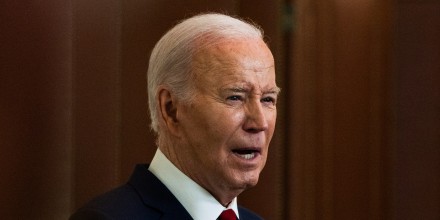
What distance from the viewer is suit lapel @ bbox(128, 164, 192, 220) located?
1742 mm

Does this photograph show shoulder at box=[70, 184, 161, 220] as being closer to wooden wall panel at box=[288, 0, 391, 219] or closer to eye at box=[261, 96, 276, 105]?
eye at box=[261, 96, 276, 105]

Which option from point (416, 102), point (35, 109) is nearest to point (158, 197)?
point (35, 109)

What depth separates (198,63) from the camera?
1736 mm

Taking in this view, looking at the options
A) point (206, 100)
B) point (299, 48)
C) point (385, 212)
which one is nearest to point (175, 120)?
point (206, 100)

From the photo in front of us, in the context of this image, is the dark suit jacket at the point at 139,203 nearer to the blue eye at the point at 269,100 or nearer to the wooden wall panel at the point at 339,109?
the blue eye at the point at 269,100


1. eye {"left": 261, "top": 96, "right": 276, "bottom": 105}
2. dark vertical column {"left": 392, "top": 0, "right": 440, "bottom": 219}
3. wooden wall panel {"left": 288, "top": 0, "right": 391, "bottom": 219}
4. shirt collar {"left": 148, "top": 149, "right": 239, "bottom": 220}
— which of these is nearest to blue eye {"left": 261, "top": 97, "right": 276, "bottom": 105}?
eye {"left": 261, "top": 96, "right": 276, "bottom": 105}

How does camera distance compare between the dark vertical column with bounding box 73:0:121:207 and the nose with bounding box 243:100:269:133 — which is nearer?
the nose with bounding box 243:100:269:133

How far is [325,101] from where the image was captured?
2.60 metres

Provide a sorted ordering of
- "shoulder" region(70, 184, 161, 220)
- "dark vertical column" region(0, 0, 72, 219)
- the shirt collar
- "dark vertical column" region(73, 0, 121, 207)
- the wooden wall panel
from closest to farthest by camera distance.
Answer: "shoulder" region(70, 184, 161, 220) < the shirt collar < "dark vertical column" region(0, 0, 72, 219) < "dark vertical column" region(73, 0, 121, 207) < the wooden wall panel

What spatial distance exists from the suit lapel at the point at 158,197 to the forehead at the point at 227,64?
216mm

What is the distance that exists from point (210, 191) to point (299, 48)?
87cm

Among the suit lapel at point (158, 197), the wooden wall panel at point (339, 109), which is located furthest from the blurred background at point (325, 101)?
the suit lapel at point (158, 197)

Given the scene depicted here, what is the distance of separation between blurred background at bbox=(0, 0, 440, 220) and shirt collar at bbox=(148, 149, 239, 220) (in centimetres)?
46

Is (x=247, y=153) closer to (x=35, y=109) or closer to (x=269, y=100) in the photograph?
(x=269, y=100)
